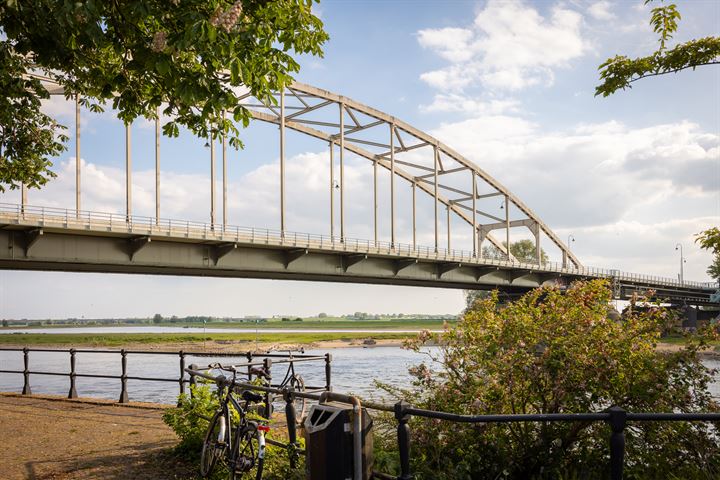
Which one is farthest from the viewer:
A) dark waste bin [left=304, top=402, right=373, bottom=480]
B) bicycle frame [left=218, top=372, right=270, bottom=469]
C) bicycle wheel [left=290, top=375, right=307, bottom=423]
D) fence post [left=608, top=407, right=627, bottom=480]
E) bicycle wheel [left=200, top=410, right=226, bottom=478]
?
bicycle wheel [left=290, top=375, right=307, bottom=423]

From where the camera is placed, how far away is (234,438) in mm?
6621

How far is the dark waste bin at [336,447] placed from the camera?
16.5ft

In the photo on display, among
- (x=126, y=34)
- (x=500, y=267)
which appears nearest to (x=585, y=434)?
(x=126, y=34)

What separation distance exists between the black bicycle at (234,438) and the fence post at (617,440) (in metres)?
3.01

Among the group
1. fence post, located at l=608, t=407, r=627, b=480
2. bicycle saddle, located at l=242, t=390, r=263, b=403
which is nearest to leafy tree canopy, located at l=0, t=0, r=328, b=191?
bicycle saddle, located at l=242, t=390, r=263, b=403

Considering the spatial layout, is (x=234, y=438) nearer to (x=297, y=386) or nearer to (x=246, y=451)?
(x=246, y=451)

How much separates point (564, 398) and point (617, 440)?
237 cm

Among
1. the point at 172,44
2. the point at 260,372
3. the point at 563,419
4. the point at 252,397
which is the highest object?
the point at 172,44

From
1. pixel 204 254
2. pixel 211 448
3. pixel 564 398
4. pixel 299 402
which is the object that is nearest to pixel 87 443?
pixel 299 402

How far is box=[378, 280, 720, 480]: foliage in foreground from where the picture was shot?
6.59 meters

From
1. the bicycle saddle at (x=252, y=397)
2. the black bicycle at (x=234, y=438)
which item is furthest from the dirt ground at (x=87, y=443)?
the bicycle saddle at (x=252, y=397)

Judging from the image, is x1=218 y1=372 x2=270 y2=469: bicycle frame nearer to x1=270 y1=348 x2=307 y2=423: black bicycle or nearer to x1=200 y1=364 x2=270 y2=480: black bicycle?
x1=200 y1=364 x2=270 y2=480: black bicycle

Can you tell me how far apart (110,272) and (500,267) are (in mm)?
30555

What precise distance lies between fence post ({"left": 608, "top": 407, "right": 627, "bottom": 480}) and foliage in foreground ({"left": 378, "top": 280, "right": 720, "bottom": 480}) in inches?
74.3
